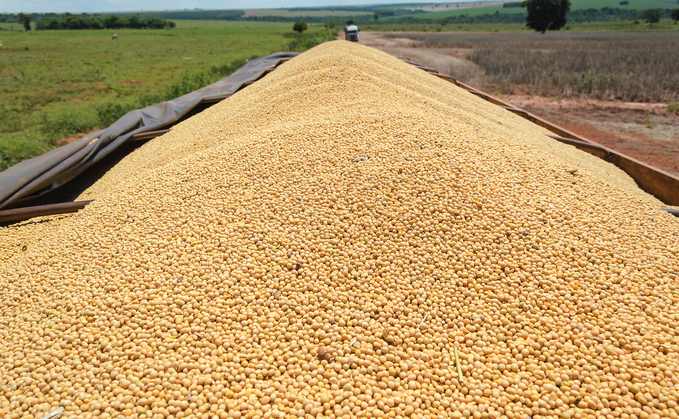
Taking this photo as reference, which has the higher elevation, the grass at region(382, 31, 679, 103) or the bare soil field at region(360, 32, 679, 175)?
the grass at region(382, 31, 679, 103)

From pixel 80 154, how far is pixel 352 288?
10.4ft

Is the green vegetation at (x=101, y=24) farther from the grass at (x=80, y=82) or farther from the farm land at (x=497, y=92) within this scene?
the farm land at (x=497, y=92)

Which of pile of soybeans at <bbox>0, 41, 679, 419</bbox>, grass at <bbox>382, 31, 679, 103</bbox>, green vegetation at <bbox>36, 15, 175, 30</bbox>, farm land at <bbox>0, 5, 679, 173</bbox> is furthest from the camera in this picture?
green vegetation at <bbox>36, 15, 175, 30</bbox>

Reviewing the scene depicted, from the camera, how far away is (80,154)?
3510 millimetres

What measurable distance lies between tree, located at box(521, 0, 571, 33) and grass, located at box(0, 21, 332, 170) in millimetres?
26527

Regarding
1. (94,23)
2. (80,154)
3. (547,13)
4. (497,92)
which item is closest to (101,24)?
(94,23)

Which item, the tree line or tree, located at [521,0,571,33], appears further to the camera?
the tree line

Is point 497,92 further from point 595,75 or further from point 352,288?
point 352,288

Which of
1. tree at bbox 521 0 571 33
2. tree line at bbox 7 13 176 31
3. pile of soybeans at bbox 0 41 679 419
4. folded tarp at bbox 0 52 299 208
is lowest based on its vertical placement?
pile of soybeans at bbox 0 41 679 419

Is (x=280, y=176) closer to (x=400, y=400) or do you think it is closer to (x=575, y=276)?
(x=400, y=400)

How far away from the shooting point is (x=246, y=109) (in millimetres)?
4160

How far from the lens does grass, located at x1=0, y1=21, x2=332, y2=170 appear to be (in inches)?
336

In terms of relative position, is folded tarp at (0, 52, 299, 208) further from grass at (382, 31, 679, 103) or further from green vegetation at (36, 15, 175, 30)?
green vegetation at (36, 15, 175, 30)

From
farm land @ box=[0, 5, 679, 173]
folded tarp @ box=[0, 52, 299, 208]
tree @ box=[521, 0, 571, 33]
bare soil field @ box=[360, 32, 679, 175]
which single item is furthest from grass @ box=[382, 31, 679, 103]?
tree @ box=[521, 0, 571, 33]
